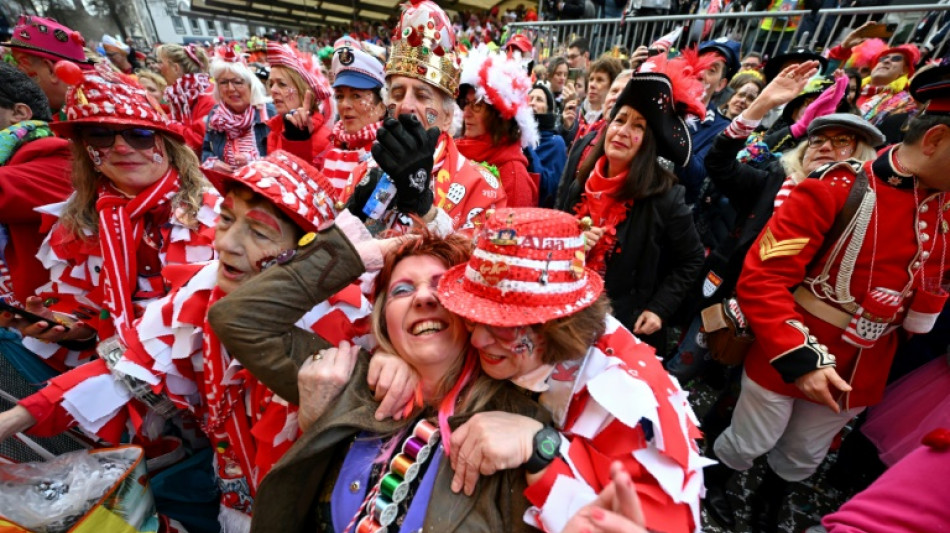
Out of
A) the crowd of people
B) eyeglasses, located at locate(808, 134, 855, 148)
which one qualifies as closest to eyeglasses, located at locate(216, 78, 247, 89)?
the crowd of people

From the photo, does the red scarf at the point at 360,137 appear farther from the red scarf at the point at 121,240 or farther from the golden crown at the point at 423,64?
the red scarf at the point at 121,240

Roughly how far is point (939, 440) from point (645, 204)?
158 centimetres

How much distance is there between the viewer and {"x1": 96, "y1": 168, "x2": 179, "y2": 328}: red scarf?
6.11 feet

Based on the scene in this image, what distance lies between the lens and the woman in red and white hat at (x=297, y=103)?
377 cm

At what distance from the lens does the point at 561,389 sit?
1.21 meters

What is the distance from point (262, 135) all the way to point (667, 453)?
503cm

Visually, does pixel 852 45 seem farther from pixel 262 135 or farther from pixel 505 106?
pixel 262 135

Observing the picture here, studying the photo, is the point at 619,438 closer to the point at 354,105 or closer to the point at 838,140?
the point at 838,140

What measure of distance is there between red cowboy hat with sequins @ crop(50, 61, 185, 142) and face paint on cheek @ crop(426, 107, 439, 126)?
1.32 meters

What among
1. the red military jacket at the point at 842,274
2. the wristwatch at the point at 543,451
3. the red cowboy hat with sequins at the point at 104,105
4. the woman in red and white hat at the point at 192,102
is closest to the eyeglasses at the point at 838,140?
the red military jacket at the point at 842,274

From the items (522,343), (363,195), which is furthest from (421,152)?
(522,343)

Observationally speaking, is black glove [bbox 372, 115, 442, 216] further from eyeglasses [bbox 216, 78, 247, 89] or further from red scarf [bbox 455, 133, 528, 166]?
eyeglasses [bbox 216, 78, 247, 89]

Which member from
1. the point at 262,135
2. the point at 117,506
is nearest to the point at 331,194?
the point at 117,506

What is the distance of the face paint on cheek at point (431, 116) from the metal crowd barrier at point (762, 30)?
405cm
